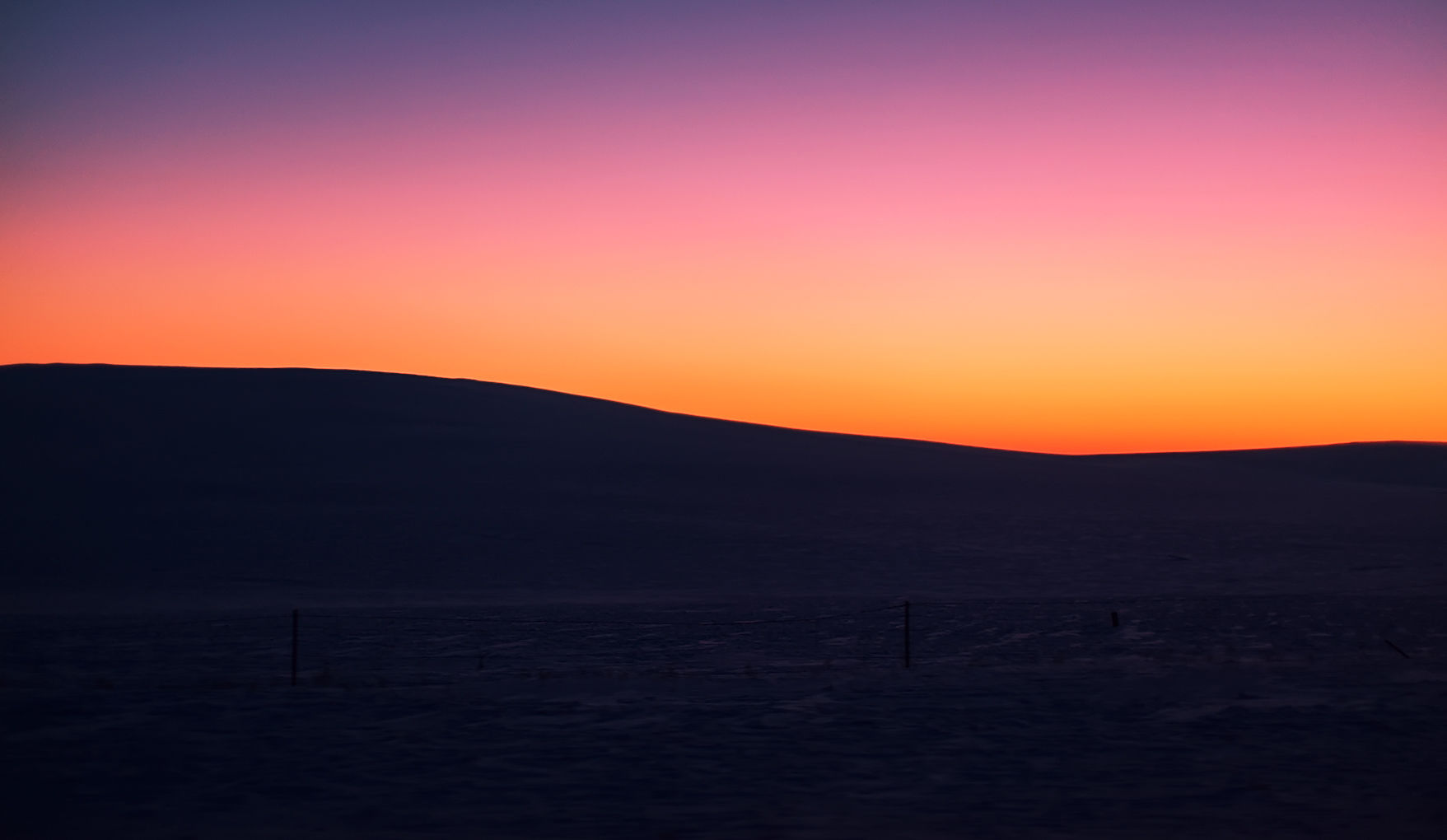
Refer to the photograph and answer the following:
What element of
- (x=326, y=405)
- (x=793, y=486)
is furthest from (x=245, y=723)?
(x=326, y=405)

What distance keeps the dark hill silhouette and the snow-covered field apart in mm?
7725

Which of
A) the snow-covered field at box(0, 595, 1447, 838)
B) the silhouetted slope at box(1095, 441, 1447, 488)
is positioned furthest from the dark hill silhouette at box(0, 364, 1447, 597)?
the silhouetted slope at box(1095, 441, 1447, 488)

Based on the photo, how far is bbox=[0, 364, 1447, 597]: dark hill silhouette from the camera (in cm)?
2586

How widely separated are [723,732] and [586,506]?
23.3 metres

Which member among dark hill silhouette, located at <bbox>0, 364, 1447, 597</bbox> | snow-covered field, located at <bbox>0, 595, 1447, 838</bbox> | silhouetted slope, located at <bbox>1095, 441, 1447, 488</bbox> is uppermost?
silhouetted slope, located at <bbox>1095, 441, 1447, 488</bbox>

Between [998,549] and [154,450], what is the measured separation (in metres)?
27.1

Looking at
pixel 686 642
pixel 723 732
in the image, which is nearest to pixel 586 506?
pixel 686 642

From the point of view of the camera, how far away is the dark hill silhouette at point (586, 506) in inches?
1018

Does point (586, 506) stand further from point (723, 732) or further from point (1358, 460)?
point (1358, 460)

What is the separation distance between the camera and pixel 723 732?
413 inches

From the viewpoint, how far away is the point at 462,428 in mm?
46531

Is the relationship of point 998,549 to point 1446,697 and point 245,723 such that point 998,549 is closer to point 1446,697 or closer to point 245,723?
point 1446,697

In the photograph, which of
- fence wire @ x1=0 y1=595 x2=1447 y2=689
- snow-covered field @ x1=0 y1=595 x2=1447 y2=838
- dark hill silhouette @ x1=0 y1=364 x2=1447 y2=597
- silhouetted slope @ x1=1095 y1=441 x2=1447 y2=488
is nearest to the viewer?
snow-covered field @ x1=0 y1=595 x2=1447 y2=838

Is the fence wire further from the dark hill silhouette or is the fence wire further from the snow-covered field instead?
the dark hill silhouette
